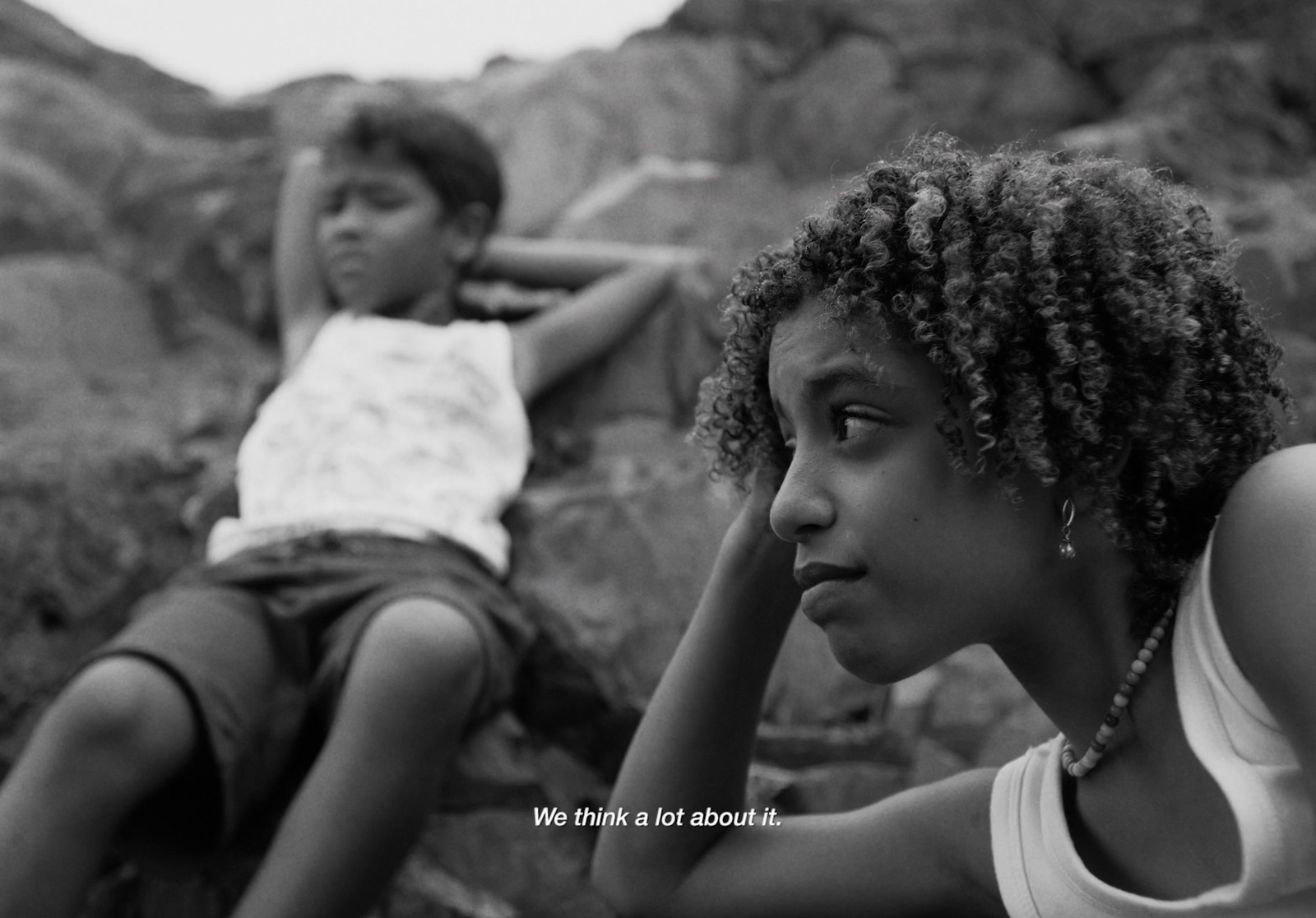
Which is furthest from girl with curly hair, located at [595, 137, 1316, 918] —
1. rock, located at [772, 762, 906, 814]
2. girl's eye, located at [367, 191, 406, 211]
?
girl's eye, located at [367, 191, 406, 211]

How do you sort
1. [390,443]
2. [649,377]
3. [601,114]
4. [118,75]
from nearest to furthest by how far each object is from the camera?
[390,443]
[649,377]
[601,114]
[118,75]

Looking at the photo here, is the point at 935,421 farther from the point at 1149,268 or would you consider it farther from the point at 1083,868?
the point at 1083,868

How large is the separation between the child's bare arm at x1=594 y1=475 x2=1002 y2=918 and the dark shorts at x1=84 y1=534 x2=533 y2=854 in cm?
63

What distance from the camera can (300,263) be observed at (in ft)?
10.7

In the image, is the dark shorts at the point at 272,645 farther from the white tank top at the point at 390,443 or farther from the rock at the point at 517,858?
the rock at the point at 517,858

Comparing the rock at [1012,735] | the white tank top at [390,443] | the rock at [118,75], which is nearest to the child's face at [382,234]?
the white tank top at [390,443]

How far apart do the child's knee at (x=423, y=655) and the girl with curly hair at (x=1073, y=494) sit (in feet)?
2.94

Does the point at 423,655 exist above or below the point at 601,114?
above

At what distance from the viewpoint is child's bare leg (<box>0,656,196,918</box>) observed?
1.80m

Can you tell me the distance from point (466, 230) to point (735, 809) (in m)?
1.87

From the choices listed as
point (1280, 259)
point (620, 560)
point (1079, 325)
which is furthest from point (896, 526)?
point (1280, 259)

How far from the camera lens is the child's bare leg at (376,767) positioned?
1812mm

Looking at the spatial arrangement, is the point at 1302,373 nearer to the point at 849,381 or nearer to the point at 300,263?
the point at 849,381

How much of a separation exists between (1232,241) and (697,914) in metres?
0.93
